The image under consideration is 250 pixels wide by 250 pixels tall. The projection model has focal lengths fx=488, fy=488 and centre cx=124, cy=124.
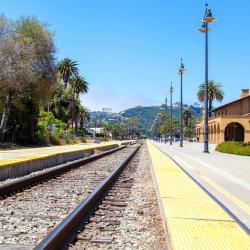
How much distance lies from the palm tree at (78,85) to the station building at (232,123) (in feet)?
128

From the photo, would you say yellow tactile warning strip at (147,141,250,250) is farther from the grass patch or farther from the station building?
the station building

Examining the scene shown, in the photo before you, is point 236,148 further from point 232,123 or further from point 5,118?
point 232,123

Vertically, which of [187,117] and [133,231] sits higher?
[187,117]

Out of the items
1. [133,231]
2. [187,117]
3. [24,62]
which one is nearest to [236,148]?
[24,62]

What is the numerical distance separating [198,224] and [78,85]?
113791 mm

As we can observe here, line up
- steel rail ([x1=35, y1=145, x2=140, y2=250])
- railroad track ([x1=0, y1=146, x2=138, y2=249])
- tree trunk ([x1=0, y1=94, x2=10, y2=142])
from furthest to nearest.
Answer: tree trunk ([x1=0, y1=94, x2=10, y2=142]) < railroad track ([x1=0, y1=146, x2=138, y2=249]) < steel rail ([x1=35, y1=145, x2=140, y2=250])

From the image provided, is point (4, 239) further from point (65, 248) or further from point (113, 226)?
point (113, 226)

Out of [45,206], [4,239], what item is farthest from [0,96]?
[4,239]

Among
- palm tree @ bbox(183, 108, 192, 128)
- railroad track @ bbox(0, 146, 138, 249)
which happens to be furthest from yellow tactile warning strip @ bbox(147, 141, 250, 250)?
palm tree @ bbox(183, 108, 192, 128)

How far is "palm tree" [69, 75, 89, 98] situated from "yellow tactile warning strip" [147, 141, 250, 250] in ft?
359

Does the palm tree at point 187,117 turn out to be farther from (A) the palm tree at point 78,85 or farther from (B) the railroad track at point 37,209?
(B) the railroad track at point 37,209

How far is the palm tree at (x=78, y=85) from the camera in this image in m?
119

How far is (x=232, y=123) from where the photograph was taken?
81.1 meters

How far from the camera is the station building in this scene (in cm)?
7756
